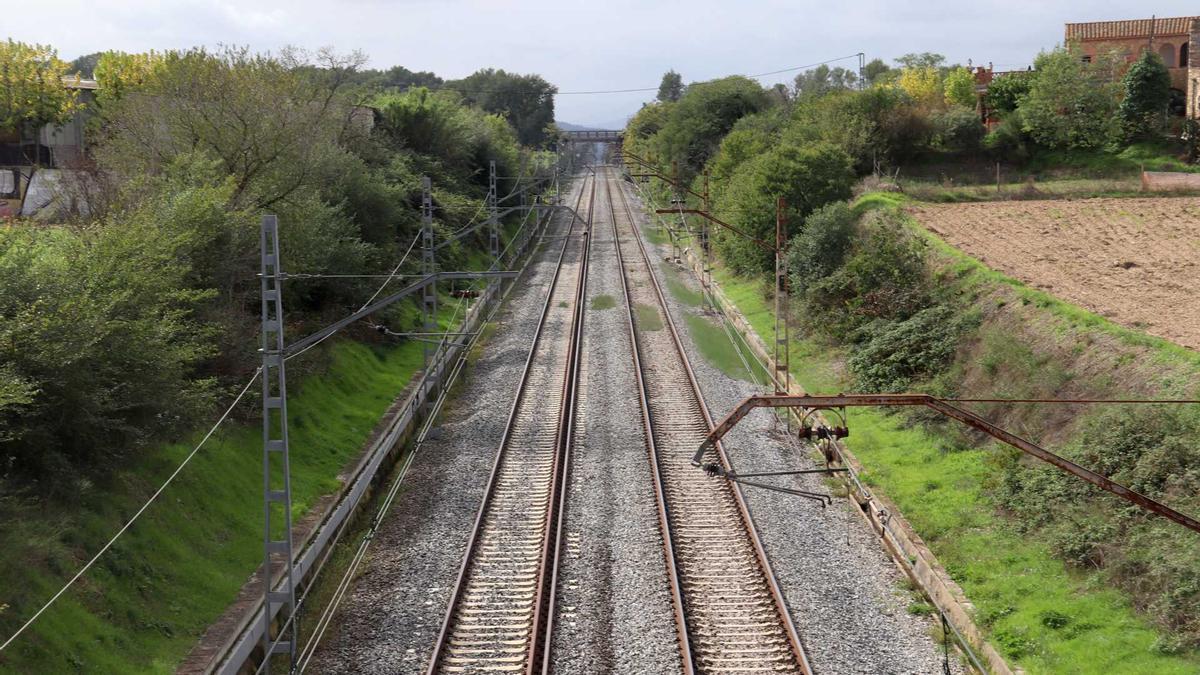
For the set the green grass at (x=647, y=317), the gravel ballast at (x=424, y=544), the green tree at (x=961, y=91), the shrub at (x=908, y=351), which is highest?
the green tree at (x=961, y=91)

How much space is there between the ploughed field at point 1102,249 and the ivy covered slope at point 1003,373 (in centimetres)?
97

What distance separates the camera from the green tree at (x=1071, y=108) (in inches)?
2025

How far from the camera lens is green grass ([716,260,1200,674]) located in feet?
43.4

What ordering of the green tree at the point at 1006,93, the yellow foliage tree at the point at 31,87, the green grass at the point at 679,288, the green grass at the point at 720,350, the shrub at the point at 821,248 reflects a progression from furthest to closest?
the green tree at the point at 1006,93, the green grass at the point at 679,288, the yellow foliage tree at the point at 31,87, the shrub at the point at 821,248, the green grass at the point at 720,350

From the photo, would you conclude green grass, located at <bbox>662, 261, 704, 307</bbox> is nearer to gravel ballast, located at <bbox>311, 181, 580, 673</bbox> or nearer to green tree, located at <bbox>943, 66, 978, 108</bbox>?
gravel ballast, located at <bbox>311, 181, 580, 673</bbox>

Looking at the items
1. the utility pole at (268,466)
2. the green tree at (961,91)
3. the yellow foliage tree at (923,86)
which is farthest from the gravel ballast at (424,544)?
the green tree at (961,91)

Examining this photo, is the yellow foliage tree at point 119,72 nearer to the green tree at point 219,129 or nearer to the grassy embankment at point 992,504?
the green tree at point 219,129

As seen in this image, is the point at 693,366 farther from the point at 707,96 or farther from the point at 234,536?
the point at 707,96

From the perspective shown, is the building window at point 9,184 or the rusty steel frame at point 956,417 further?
the building window at point 9,184

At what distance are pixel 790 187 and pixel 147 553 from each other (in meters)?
28.4

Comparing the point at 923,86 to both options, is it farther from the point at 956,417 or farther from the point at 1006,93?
the point at 956,417

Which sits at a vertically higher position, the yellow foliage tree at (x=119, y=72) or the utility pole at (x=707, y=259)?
the yellow foliage tree at (x=119, y=72)

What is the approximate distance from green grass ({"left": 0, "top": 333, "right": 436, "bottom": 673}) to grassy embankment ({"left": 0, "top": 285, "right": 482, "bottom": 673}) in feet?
0.06

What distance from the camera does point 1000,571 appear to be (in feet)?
51.8
